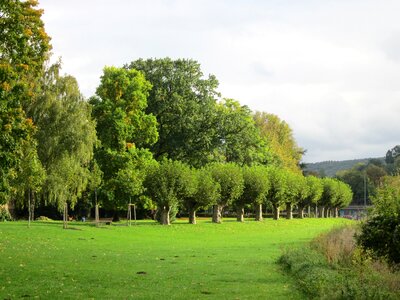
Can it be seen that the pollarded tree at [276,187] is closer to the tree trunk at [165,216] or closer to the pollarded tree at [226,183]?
the pollarded tree at [226,183]

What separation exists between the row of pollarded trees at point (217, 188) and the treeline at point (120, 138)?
13 cm

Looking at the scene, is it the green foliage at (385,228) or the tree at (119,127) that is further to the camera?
the tree at (119,127)

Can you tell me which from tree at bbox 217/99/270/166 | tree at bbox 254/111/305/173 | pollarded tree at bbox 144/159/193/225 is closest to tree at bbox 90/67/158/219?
pollarded tree at bbox 144/159/193/225

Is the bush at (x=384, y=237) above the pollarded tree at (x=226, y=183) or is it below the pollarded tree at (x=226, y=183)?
below

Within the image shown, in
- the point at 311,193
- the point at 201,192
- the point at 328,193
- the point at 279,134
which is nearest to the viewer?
the point at 201,192

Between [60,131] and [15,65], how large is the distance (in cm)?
1514

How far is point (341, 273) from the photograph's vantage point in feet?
61.0

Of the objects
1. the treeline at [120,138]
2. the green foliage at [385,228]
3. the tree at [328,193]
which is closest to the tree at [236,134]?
the treeline at [120,138]

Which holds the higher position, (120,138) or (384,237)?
(120,138)

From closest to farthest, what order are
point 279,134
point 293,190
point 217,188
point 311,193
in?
point 217,188
point 293,190
point 311,193
point 279,134

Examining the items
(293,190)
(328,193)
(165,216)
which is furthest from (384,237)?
(328,193)

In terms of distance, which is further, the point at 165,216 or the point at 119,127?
the point at 119,127

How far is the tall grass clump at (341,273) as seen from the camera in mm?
13992

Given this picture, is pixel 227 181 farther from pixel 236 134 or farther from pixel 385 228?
pixel 385 228
